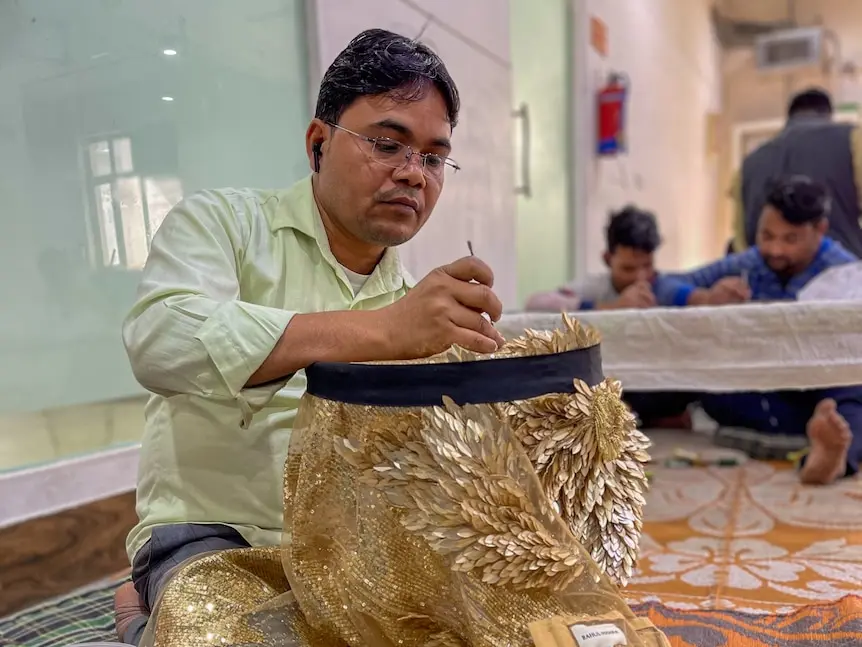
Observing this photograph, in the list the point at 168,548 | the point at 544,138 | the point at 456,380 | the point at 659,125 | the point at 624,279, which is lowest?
the point at 168,548

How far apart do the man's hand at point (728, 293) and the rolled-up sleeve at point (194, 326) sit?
1575mm

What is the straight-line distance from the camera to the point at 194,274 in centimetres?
70

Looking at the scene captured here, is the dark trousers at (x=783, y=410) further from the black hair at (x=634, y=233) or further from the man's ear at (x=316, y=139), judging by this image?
the man's ear at (x=316, y=139)

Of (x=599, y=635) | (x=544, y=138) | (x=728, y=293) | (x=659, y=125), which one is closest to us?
(x=599, y=635)

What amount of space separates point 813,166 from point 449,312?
274cm

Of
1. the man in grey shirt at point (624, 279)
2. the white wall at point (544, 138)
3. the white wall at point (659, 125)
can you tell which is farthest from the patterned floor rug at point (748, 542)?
the white wall at point (659, 125)

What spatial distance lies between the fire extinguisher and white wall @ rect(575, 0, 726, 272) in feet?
0.17

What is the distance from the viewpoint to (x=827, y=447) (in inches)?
62.7

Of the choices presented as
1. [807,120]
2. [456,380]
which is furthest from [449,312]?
[807,120]

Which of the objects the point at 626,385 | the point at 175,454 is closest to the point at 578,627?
the point at 175,454

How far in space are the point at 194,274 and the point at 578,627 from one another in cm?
50

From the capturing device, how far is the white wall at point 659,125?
3.39m

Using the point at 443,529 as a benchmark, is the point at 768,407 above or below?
below

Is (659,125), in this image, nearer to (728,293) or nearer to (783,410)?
(728,293)
